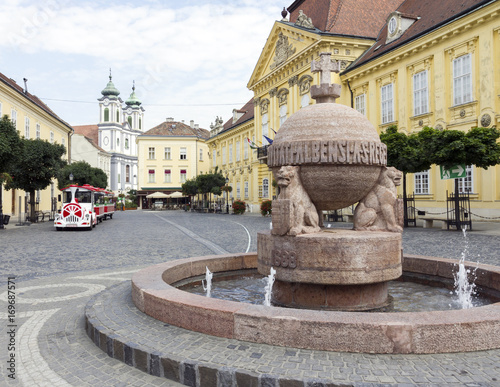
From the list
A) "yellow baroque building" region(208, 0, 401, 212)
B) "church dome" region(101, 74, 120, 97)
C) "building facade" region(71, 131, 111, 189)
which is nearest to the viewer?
"yellow baroque building" region(208, 0, 401, 212)

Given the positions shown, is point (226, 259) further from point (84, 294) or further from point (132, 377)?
point (132, 377)

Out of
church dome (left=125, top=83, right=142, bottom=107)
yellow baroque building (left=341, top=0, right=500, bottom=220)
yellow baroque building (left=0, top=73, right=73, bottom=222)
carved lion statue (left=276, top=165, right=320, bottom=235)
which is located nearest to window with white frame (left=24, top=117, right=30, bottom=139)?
yellow baroque building (left=0, top=73, right=73, bottom=222)

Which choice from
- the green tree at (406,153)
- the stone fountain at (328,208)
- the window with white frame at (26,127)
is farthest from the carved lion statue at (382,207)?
the window with white frame at (26,127)

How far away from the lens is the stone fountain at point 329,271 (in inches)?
146

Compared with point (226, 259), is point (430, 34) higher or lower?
higher

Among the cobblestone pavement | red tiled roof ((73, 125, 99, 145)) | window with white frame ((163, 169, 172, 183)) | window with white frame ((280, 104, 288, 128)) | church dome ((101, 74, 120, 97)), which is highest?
church dome ((101, 74, 120, 97))

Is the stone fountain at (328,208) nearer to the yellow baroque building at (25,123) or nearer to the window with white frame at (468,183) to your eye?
the window with white frame at (468,183)

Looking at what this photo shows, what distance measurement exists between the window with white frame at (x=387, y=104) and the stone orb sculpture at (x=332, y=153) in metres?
23.4

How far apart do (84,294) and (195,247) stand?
270 inches

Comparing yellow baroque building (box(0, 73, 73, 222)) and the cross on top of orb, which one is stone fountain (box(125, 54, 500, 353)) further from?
yellow baroque building (box(0, 73, 73, 222))

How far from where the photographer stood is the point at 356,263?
5098 millimetres

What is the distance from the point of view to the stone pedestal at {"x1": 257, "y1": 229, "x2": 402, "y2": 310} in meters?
5.10

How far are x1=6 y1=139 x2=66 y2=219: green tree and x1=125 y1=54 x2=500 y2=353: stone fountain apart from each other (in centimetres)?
2397

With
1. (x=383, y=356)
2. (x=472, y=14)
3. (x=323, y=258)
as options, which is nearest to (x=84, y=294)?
(x=323, y=258)
